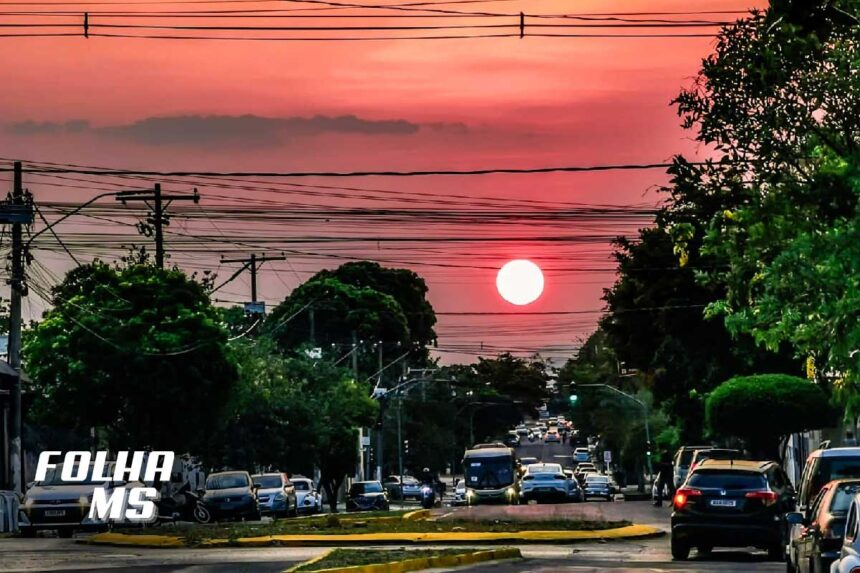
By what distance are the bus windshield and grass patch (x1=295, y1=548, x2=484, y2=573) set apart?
1861 inches

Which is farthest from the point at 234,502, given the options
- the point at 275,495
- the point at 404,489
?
the point at 404,489

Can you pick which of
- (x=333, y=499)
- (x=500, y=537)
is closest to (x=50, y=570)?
(x=500, y=537)

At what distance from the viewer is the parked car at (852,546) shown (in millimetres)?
14055

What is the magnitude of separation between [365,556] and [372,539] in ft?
25.6

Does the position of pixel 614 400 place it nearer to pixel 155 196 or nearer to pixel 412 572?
pixel 155 196

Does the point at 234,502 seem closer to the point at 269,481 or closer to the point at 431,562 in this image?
the point at 269,481

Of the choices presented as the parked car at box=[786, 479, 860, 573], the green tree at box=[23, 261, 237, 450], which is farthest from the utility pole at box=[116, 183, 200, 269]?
the parked car at box=[786, 479, 860, 573]

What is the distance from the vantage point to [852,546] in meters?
14.5

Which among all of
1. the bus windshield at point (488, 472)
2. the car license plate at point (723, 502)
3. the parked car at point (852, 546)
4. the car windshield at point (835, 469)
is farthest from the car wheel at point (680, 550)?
the bus windshield at point (488, 472)

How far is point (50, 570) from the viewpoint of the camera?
26.4m

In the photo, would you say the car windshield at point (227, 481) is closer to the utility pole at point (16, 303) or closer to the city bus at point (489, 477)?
the utility pole at point (16, 303)

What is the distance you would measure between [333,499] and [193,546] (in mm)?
51936

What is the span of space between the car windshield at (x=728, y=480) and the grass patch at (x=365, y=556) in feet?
12.9

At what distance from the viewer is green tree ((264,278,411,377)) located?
114250 mm
